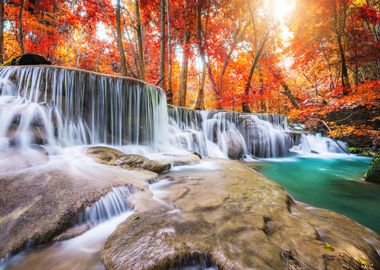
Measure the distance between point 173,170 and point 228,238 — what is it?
8.79 ft

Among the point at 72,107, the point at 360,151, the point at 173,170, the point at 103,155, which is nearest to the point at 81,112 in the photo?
the point at 72,107

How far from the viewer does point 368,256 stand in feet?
5.82

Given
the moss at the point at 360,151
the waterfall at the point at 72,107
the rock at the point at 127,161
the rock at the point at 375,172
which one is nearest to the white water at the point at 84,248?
the rock at the point at 127,161

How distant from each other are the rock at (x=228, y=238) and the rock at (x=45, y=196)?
55 centimetres

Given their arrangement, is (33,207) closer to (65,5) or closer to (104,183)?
(104,183)

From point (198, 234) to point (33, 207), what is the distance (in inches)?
67.4

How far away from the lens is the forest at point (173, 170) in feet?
5.24

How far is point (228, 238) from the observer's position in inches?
65.3

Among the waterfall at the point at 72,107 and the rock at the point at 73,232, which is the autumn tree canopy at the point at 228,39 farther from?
the rock at the point at 73,232

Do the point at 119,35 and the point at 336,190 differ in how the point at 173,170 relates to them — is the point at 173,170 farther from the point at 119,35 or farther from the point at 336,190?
the point at 119,35

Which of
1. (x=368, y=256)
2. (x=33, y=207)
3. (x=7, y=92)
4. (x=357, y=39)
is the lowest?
(x=368, y=256)

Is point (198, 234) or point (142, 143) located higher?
point (142, 143)

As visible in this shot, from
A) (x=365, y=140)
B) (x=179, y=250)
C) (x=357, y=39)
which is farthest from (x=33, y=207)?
(x=357, y=39)

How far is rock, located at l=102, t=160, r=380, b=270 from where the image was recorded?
1433 millimetres
